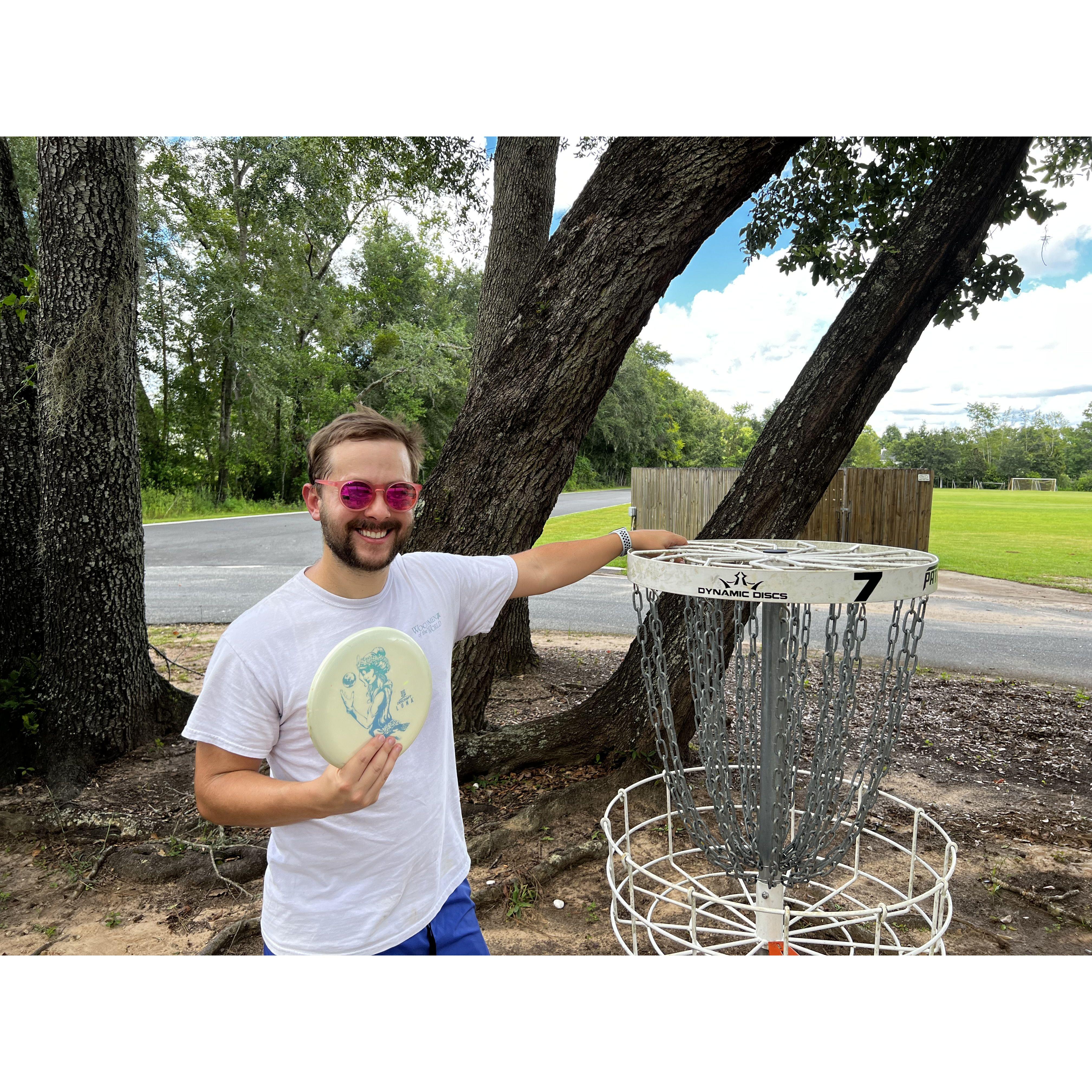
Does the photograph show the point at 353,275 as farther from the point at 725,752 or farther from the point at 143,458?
the point at 725,752

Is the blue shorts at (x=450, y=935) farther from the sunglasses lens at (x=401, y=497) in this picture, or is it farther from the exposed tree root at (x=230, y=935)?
the exposed tree root at (x=230, y=935)

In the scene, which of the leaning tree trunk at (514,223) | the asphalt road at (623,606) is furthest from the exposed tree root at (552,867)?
the asphalt road at (623,606)

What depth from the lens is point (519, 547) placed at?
3439 mm

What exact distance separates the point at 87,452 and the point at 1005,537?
2064cm

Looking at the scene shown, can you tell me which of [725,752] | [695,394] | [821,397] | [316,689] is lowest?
[725,752]

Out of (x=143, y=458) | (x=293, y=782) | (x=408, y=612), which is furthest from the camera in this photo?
(x=143, y=458)

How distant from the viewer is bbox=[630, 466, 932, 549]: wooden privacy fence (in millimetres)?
12766

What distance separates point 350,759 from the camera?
4.40ft

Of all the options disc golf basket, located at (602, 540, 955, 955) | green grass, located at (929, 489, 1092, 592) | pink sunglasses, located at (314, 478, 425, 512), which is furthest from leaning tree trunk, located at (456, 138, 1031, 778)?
green grass, located at (929, 489, 1092, 592)

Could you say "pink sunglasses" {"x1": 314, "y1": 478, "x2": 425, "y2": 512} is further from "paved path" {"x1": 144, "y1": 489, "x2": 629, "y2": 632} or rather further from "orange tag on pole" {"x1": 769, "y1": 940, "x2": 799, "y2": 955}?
"paved path" {"x1": 144, "y1": 489, "x2": 629, "y2": 632}

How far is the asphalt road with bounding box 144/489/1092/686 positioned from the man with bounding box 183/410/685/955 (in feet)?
14.9

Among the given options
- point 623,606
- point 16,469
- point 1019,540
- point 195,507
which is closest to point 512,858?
point 16,469

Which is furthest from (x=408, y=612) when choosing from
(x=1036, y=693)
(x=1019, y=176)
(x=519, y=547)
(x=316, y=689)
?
(x=1036, y=693)

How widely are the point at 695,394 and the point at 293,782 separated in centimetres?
4085
